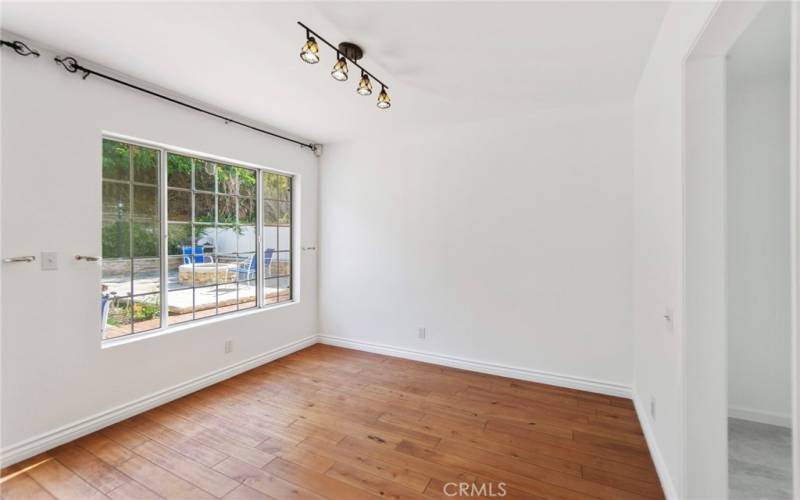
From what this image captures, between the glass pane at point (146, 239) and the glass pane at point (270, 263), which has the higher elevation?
the glass pane at point (146, 239)

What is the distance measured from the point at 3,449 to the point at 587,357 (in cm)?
418

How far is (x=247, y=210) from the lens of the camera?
3.71 m

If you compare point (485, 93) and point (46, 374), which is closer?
point (46, 374)

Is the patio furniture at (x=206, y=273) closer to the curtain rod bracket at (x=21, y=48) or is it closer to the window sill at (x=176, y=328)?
the window sill at (x=176, y=328)

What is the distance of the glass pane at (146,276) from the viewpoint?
276 centimetres

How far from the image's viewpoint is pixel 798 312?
84 cm

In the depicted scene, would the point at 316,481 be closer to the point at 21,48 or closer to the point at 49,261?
the point at 49,261

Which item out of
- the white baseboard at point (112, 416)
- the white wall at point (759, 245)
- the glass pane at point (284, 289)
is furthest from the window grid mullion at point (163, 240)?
the white wall at point (759, 245)

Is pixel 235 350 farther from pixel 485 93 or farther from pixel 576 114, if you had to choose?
pixel 576 114

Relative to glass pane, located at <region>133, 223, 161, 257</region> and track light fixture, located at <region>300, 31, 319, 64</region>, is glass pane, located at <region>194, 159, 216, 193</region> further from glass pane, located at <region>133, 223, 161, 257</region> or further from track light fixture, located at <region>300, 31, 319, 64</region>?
track light fixture, located at <region>300, 31, 319, 64</region>

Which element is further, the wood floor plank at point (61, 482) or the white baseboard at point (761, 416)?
the white baseboard at point (761, 416)

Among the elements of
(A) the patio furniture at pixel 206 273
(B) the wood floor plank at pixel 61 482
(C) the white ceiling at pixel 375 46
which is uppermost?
(C) the white ceiling at pixel 375 46

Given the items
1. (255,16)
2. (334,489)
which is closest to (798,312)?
(334,489)

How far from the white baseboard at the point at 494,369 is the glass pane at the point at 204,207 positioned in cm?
202
